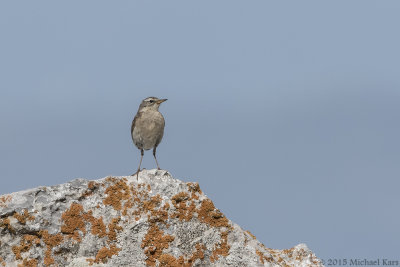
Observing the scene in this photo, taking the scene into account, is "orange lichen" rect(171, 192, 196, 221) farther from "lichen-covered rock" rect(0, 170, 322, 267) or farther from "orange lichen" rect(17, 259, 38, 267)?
"orange lichen" rect(17, 259, 38, 267)

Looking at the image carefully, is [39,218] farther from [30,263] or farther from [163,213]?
[163,213]

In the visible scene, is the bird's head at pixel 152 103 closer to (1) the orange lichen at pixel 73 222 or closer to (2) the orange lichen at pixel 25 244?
(1) the orange lichen at pixel 73 222

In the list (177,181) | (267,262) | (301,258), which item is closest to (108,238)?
(177,181)

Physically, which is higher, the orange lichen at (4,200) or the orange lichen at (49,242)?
the orange lichen at (4,200)

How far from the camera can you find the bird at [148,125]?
12.5m

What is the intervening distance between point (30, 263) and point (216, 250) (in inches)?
110

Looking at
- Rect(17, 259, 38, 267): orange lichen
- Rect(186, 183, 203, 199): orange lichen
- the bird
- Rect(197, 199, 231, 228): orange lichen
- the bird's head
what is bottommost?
Rect(17, 259, 38, 267): orange lichen

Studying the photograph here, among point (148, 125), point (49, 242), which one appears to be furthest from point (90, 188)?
point (148, 125)

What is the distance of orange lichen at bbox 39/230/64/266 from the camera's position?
307 inches

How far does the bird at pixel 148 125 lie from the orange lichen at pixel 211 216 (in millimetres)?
4115

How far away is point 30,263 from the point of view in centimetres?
773

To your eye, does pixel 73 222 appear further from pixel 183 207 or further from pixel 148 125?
pixel 148 125

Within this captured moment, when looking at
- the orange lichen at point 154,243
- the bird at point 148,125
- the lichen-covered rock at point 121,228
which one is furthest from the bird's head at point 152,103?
the orange lichen at point 154,243

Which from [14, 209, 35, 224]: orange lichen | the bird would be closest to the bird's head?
the bird
